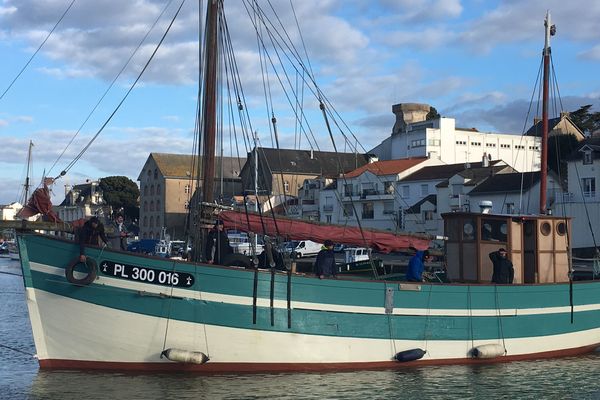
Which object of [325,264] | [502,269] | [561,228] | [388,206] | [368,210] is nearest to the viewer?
[325,264]

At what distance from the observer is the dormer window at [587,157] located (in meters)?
53.8

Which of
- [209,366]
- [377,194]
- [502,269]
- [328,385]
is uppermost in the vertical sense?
[377,194]

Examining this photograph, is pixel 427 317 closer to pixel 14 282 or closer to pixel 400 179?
pixel 14 282

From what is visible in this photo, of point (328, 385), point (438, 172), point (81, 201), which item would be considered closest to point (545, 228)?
point (328, 385)

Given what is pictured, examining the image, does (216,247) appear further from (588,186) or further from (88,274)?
(588,186)

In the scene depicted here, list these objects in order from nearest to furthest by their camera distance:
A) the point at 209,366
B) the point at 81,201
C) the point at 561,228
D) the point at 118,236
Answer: the point at 209,366
the point at 118,236
the point at 561,228
the point at 81,201

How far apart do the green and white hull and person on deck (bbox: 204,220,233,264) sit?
1771 mm

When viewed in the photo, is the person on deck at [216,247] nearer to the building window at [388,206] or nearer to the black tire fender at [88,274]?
the black tire fender at [88,274]


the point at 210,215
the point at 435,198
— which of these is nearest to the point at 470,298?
the point at 210,215

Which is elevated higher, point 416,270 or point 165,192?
point 165,192

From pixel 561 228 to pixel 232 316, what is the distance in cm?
932

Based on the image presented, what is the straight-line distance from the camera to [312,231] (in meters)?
19.0

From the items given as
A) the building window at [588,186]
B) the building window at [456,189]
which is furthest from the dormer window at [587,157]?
the building window at [456,189]

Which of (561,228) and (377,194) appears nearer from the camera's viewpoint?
(561,228)
